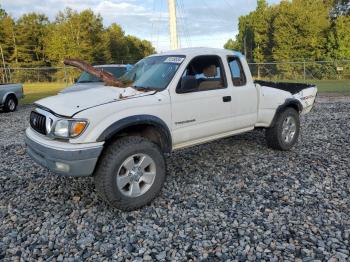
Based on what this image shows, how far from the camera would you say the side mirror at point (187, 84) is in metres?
5.01

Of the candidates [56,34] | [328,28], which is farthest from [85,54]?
[328,28]

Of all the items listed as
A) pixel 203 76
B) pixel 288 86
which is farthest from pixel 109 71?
pixel 203 76

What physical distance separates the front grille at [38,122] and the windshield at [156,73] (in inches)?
53.6

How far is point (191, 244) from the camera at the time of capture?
368cm

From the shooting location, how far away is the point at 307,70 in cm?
3050

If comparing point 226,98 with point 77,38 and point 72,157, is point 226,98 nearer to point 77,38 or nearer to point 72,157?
point 72,157

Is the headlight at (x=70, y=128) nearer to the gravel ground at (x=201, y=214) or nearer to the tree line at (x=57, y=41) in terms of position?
the gravel ground at (x=201, y=214)

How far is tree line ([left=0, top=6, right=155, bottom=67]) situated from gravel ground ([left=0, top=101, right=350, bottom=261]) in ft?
171

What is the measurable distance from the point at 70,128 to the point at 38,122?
752 mm

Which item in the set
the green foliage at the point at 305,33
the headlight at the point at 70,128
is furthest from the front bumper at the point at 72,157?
the green foliage at the point at 305,33

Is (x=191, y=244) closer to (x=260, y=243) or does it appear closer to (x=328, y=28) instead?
(x=260, y=243)

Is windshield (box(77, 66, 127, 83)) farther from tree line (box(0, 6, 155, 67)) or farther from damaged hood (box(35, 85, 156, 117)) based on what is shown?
tree line (box(0, 6, 155, 67))

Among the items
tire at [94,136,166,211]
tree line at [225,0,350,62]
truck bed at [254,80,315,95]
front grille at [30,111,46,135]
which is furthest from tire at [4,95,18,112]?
tree line at [225,0,350,62]

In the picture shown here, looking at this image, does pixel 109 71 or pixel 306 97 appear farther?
pixel 109 71
